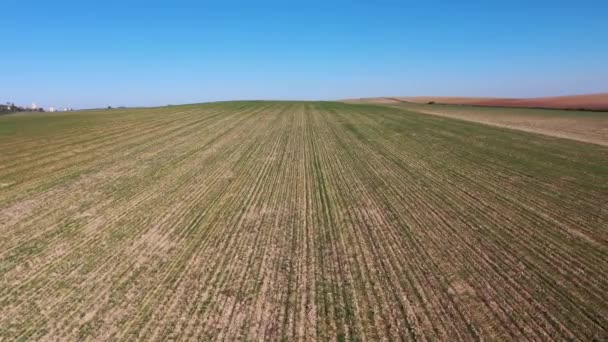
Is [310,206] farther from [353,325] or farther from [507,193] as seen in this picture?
[507,193]

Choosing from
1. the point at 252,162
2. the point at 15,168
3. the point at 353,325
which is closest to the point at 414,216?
the point at 353,325

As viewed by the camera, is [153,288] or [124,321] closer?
[124,321]

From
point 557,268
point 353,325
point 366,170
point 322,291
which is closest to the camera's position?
point 353,325

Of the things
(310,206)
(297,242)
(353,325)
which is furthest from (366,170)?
(353,325)

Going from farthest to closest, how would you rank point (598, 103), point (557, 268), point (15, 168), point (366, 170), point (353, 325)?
point (598, 103), point (15, 168), point (366, 170), point (557, 268), point (353, 325)

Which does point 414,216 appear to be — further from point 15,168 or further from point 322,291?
point 15,168

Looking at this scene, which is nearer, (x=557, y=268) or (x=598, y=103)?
(x=557, y=268)
